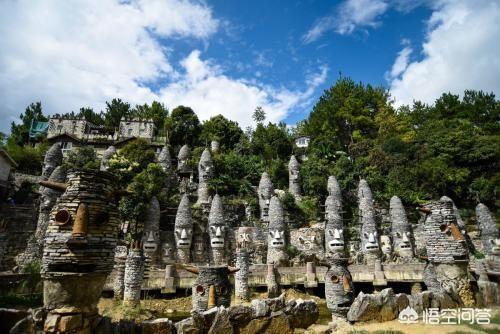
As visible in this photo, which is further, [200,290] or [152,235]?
[152,235]

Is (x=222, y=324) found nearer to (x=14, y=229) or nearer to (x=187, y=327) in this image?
(x=187, y=327)

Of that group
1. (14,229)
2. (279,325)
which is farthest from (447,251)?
(14,229)

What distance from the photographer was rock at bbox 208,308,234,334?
650 centimetres

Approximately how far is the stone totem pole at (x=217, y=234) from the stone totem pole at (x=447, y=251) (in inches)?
634

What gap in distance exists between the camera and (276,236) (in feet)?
77.3

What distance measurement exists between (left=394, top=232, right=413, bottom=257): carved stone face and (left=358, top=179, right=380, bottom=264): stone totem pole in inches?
60.9

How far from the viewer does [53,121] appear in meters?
39.7

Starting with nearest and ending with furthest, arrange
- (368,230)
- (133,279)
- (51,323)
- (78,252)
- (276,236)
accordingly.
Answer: (51,323), (78,252), (133,279), (276,236), (368,230)

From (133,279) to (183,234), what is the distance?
7.87 metres

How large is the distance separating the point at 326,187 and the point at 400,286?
12.0 metres

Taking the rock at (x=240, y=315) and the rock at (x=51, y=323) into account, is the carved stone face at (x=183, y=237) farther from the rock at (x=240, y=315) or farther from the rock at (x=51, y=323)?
the rock at (x=51, y=323)

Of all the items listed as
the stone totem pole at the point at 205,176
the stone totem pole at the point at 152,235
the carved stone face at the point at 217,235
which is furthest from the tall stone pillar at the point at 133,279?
the stone totem pole at the point at 205,176

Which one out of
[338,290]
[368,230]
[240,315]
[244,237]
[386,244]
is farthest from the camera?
[244,237]

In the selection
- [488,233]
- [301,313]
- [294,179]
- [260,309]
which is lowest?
[301,313]
